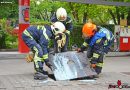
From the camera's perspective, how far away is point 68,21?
12.6 m

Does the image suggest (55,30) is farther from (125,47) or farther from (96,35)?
(125,47)

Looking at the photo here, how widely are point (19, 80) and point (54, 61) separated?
1.13 metres

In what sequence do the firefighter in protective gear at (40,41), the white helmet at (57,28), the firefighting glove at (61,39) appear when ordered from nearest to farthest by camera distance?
the firefighter in protective gear at (40,41)
the white helmet at (57,28)
the firefighting glove at (61,39)

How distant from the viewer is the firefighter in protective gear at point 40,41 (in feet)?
36.0

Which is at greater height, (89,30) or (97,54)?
(89,30)

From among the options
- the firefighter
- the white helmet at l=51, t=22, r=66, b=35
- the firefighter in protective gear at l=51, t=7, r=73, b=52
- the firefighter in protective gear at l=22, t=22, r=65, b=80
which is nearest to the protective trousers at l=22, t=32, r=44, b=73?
the firefighter in protective gear at l=22, t=22, r=65, b=80

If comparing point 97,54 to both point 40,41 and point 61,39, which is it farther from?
point 40,41

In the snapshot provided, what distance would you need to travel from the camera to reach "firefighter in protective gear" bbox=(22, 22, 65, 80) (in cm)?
1098

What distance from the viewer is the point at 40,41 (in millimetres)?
11078

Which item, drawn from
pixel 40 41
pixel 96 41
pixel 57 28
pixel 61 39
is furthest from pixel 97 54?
pixel 40 41

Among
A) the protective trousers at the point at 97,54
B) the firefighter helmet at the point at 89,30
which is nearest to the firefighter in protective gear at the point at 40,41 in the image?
the firefighter helmet at the point at 89,30

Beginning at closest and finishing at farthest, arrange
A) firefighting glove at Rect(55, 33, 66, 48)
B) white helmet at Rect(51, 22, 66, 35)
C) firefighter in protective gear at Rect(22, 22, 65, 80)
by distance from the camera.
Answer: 1. firefighter in protective gear at Rect(22, 22, 65, 80)
2. white helmet at Rect(51, 22, 66, 35)
3. firefighting glove at Rect(55, 33, 66, 48)

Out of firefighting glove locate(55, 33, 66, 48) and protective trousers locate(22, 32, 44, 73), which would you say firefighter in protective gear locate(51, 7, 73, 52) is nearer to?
firefighting glove locate(55, 33, 66, 48)

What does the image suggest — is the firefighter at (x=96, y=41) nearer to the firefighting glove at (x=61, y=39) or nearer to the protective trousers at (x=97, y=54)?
the protective trousers at (x=97, y=54)
